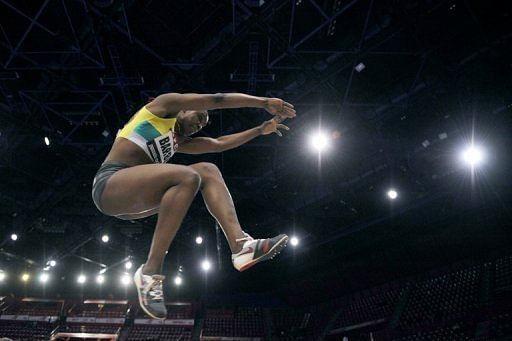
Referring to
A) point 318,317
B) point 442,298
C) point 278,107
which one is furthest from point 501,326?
point 278,107

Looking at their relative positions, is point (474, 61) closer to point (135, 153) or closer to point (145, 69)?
point (145, 69)

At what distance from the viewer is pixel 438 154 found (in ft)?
35.0

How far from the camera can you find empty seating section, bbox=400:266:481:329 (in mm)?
13750

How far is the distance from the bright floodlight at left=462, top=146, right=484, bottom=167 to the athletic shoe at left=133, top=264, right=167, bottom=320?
31.3 feet

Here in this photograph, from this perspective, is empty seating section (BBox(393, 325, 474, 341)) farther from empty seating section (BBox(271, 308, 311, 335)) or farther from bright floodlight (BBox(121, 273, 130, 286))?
bright floodlight (BBox(121, 273, 130, 286))

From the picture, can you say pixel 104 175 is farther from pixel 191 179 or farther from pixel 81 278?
pixel 81 278

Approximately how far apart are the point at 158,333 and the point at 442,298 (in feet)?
42.2

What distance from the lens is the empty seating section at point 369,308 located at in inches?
636

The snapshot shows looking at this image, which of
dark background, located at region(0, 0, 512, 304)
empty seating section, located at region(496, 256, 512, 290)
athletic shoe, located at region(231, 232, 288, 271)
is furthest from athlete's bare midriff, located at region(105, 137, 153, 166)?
empty seating section, located at region(496, 256, 512, 290)

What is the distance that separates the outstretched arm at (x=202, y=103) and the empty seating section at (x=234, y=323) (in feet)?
58.6

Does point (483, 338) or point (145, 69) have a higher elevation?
point (145, 69)

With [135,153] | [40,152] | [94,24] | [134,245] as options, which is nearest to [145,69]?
[94,24]

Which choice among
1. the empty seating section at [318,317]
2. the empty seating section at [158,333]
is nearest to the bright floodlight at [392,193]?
the empty seating section at [318,317]

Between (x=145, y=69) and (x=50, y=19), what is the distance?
194cm
